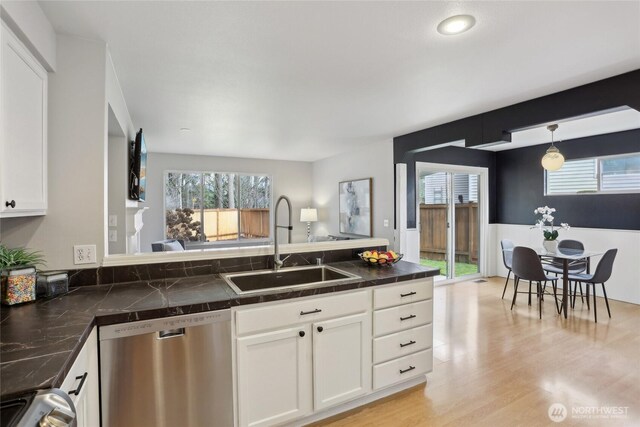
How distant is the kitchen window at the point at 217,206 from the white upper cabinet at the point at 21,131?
4.55m

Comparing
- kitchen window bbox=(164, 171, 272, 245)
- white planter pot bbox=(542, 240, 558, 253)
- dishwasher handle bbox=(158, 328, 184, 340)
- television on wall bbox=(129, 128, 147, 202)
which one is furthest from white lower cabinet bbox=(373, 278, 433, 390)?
kitchen window bbox=(164, 171, 272, 245)

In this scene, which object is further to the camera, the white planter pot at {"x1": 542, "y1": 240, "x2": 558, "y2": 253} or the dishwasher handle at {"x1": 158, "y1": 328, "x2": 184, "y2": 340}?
the white planter pot at {"x1": 542, "y1": 240, "x2": 558, "y2": 253}

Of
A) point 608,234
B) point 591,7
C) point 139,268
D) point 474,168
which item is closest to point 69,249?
point 139,268

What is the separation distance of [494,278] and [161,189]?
649 cm

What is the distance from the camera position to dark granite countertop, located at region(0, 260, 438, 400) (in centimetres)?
96

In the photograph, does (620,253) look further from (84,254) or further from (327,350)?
(84,254)

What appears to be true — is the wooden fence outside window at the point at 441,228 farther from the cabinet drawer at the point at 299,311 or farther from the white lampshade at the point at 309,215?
the cabinet drawer at the point at 299,311

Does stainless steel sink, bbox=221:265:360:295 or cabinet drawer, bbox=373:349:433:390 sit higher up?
stainless steel sink, bbox=221:265:360:295

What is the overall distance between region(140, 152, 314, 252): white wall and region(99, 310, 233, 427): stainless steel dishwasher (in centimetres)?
437

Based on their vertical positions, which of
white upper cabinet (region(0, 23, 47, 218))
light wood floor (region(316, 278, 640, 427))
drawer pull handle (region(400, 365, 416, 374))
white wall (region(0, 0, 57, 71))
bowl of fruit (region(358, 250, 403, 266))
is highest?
white wall (region(0, 0, 57, 71))

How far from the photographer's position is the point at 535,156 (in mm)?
5531

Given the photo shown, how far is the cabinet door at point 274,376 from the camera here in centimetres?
173

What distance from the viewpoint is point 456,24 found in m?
1.81

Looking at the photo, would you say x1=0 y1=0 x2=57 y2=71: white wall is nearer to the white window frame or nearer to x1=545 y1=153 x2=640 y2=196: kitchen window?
the white window frame
